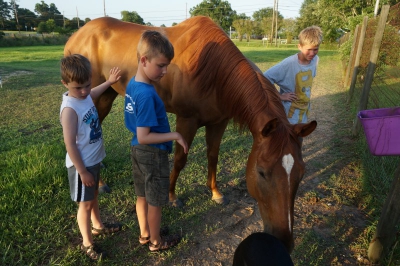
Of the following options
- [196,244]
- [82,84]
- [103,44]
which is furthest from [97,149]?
[103,44]

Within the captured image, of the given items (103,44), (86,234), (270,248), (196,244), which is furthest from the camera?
(103,44)

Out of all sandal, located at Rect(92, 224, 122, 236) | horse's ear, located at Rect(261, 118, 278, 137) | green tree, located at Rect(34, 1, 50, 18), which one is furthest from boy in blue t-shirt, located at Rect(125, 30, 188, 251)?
green tree, located at Rect(34, 1, 50, 18)

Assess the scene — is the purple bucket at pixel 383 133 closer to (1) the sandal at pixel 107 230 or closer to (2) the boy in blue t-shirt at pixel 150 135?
(2) the boy in blue t-shirt at pixel 150 135

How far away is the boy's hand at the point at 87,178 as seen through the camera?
6.23ft

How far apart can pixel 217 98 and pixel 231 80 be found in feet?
0.88

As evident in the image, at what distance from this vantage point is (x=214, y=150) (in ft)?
10.4

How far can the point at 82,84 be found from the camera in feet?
6.08

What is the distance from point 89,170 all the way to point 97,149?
17cm

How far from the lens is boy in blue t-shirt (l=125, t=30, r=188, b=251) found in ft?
5.98

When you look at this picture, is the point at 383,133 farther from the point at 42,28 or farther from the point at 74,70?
the point at 42,28

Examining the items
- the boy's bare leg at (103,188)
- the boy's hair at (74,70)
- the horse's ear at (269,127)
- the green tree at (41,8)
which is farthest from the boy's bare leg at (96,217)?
the green tree at (41,8)

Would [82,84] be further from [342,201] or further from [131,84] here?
[342,201]

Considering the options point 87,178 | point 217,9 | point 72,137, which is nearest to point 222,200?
point 87,178

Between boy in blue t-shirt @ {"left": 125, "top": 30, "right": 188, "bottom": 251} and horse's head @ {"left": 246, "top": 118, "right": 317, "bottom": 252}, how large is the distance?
0.58 meters
